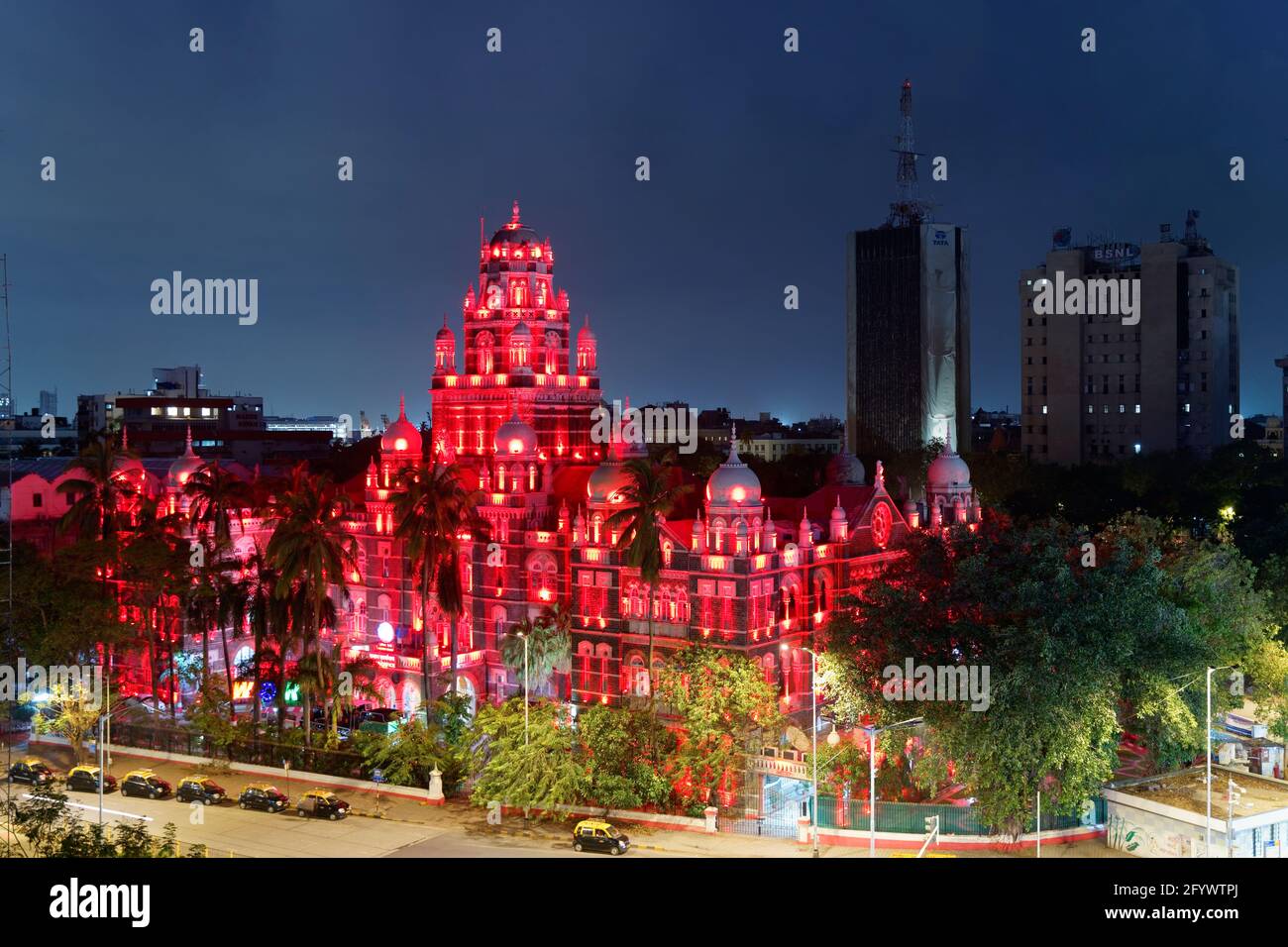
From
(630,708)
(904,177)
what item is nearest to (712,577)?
(630,708)

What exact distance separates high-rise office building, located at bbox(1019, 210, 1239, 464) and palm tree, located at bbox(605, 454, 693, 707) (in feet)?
344

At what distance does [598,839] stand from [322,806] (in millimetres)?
12695

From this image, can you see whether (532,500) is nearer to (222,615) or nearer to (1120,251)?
(222,615)

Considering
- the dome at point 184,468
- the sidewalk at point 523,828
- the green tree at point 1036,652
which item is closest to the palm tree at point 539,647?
the sidewalk at point 523,828

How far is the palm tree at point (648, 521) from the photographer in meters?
64.1

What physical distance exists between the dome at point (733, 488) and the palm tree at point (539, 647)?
437 inches

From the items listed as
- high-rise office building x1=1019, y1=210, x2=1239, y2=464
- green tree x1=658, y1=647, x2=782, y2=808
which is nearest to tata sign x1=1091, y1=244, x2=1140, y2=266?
high-rise office building x1=1019, y1=210, x2=1239, y2=464

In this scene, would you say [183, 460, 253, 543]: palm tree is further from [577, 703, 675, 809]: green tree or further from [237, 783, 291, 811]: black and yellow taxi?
[577, 703, 675, 809]: green tree

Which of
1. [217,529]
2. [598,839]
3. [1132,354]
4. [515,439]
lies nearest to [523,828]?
[598,839]

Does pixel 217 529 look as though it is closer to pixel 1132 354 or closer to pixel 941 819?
pixel 941 819

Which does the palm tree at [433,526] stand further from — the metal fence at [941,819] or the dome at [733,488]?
the metal fence at [941,819]

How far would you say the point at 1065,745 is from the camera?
47781 mm

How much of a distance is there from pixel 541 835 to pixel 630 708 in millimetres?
8574

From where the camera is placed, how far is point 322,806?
54844mm
